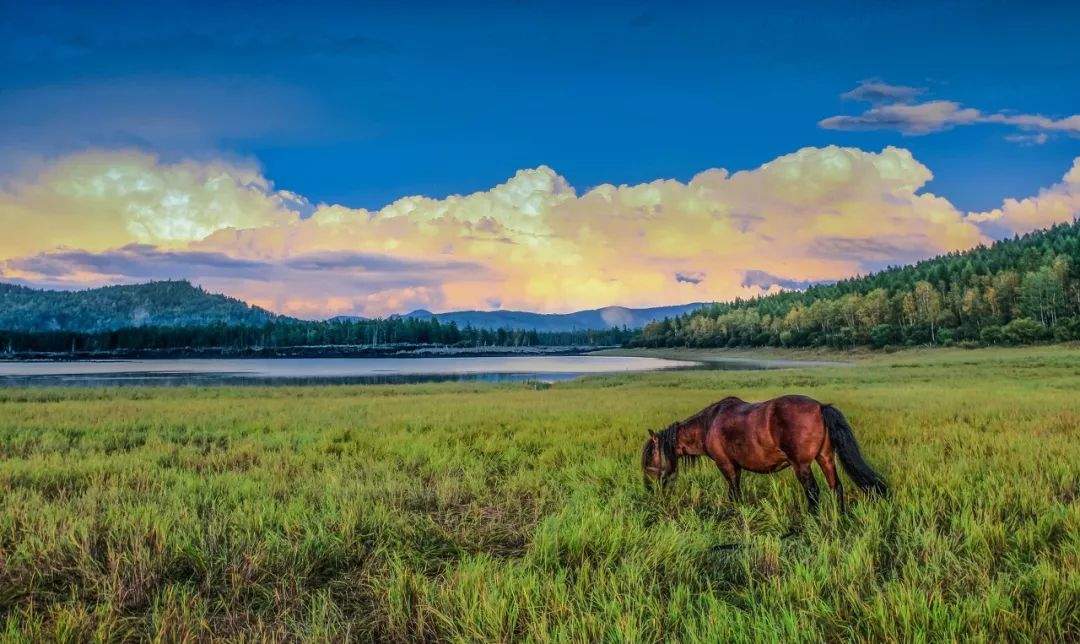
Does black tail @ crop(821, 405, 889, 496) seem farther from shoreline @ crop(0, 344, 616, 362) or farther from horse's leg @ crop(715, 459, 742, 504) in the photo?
shoreline @ crop(0, 344, 616, 362)

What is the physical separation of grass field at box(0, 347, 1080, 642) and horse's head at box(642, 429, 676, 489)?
1.03 feet

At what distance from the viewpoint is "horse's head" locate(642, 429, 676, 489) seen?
318 inches

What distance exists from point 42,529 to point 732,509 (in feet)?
26.4

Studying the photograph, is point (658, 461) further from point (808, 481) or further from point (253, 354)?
point (253, 354)

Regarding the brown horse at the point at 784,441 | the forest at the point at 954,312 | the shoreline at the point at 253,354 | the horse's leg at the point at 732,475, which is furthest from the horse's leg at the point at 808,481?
the shoreline at the point at 253,354

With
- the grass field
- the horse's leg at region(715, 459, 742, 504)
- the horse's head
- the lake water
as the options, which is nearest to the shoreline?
the lake water

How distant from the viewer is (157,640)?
13.2ft

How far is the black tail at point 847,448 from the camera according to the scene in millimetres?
6578

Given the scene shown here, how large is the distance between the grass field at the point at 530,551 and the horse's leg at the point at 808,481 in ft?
0.67

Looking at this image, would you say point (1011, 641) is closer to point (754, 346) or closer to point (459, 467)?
point (459, 467)

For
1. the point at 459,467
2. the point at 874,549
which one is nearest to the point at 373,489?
the point at 459,467

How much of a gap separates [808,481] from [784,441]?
63 centimetres

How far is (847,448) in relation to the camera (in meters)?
6.59

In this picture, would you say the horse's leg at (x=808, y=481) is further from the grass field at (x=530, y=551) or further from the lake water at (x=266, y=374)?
the lake water at (x=266, y=374)
